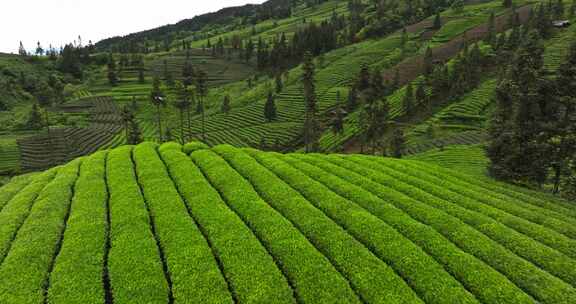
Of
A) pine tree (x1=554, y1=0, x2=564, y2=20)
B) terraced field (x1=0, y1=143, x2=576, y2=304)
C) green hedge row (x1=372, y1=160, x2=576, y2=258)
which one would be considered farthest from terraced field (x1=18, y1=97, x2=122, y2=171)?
pine tree (x1=554, y1=0, x2=564, y2=20)

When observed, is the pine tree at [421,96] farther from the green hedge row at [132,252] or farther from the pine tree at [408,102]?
the green hedge row at [132,252]

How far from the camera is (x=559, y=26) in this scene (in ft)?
538

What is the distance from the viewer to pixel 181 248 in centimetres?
1966

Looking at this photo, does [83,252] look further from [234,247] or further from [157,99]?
[157,99]

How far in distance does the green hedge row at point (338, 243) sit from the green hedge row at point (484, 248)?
630 centimetres

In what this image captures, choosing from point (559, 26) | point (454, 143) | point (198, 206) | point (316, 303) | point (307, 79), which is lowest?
point (454, 143)

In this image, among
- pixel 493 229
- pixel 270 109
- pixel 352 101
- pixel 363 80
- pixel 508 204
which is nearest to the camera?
pixel 493 229

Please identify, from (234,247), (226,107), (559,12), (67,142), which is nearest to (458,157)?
(234,247)

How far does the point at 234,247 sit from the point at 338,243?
6.56m

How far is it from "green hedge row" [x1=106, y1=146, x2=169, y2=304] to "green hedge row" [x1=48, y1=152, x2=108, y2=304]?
0.67m

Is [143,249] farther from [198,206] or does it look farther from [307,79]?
[307,79]

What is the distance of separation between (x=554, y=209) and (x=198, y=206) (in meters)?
33.5

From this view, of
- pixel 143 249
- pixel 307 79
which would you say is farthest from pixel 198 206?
pixel 307 79

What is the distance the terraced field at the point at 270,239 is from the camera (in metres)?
16.8
